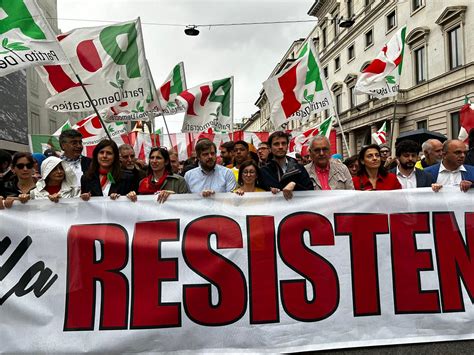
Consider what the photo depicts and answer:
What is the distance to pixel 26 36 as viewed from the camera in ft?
13.3

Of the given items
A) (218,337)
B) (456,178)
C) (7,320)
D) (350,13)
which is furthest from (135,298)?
(350,13)

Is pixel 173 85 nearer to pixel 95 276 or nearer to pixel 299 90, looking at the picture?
pixel 299 90

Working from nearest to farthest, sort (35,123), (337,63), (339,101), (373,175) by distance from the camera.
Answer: (373,175) → (35,123) → (339,101) → (337,63)

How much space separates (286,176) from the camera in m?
3.47

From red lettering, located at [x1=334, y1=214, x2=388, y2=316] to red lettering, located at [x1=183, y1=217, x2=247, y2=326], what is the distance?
80 centimetres

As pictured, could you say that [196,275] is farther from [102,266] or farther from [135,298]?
[102,266]

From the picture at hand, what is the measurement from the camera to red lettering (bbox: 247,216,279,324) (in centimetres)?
296

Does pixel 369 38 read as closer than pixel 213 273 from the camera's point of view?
No

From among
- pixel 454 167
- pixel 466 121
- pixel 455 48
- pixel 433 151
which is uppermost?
pixel 455 48

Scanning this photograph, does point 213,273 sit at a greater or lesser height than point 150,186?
lesser

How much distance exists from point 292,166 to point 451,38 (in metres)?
22.7

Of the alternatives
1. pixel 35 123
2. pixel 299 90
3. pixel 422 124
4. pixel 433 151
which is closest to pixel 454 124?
pixel 422 124

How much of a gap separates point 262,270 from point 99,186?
1540mm

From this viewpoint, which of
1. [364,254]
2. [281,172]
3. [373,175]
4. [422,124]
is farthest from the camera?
[422,124]
